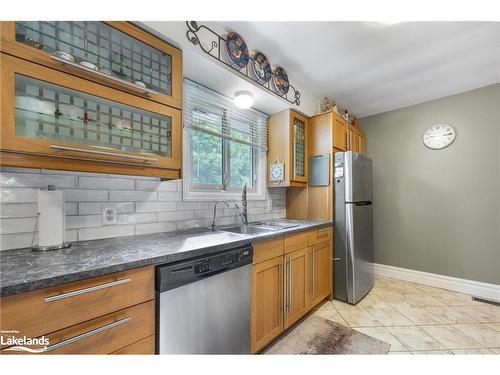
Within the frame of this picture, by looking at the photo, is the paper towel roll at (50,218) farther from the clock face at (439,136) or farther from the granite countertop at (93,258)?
the clock face at (439,136)

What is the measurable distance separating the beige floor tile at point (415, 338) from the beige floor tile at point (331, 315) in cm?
39

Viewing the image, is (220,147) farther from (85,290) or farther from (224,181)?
(85,290)

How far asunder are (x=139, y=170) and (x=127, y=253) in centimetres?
48

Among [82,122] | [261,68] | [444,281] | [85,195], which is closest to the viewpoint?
[82,122]

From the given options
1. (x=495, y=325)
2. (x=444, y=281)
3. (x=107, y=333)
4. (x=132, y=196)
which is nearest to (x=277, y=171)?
(x=132, y=196)

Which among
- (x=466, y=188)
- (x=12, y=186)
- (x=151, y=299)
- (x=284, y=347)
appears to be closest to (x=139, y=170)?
(x=12, y=186)

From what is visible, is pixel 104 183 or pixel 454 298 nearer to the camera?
pixel 104 183

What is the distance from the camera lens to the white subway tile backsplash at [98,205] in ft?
3.57

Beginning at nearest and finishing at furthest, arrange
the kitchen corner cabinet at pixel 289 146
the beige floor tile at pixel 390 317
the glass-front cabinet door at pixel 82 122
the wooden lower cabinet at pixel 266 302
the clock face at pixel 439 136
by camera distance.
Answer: the glass-front cabinet door at pixel 82 122
the wooden lower cabinet at pixel 266 302
the beige floor tile at pixel 390 317
the kitchen corner cabinet at pixel 289 146
the clock face at pixel 439 136

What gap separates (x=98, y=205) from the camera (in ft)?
4.47

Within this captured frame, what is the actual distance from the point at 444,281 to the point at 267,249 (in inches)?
107

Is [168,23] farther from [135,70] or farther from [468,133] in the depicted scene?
[468,133]

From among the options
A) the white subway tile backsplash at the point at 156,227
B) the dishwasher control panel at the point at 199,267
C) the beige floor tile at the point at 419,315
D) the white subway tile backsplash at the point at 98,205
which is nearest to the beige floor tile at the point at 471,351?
the beige floor tile at the point at 419,315

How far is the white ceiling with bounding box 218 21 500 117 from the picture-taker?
1686mm
